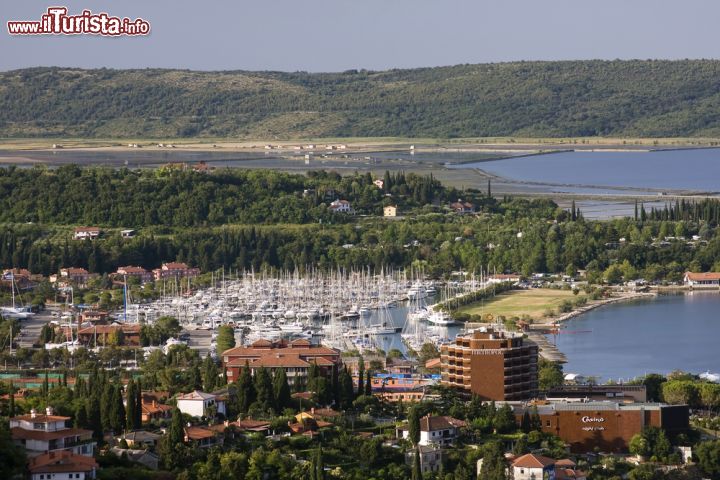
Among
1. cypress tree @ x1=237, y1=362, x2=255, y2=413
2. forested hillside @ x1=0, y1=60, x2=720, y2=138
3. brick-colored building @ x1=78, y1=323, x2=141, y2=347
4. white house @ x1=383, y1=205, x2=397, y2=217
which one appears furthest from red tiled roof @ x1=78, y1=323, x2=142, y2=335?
forested hillside @ x1=0, y1=60, x2=720, y2=138

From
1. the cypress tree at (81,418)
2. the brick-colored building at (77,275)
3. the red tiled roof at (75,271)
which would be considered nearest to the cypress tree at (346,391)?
the cypress tree at (81,418)

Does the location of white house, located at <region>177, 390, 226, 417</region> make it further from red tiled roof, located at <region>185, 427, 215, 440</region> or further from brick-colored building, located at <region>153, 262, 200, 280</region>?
brick-colored building, located at <region>153, 262, 200, 280</region>

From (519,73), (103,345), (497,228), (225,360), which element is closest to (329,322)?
(103,345)

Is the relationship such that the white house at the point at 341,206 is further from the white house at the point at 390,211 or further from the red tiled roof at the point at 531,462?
the red tiled roof at the point at 531,462

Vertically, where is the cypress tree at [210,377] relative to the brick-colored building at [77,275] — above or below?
below

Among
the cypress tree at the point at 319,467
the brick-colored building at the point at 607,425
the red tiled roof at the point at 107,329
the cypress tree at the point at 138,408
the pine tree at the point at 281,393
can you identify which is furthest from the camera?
the red tiled roof at the point at 107,329

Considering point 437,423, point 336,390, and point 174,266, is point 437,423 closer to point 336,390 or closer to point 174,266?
point 336,390
